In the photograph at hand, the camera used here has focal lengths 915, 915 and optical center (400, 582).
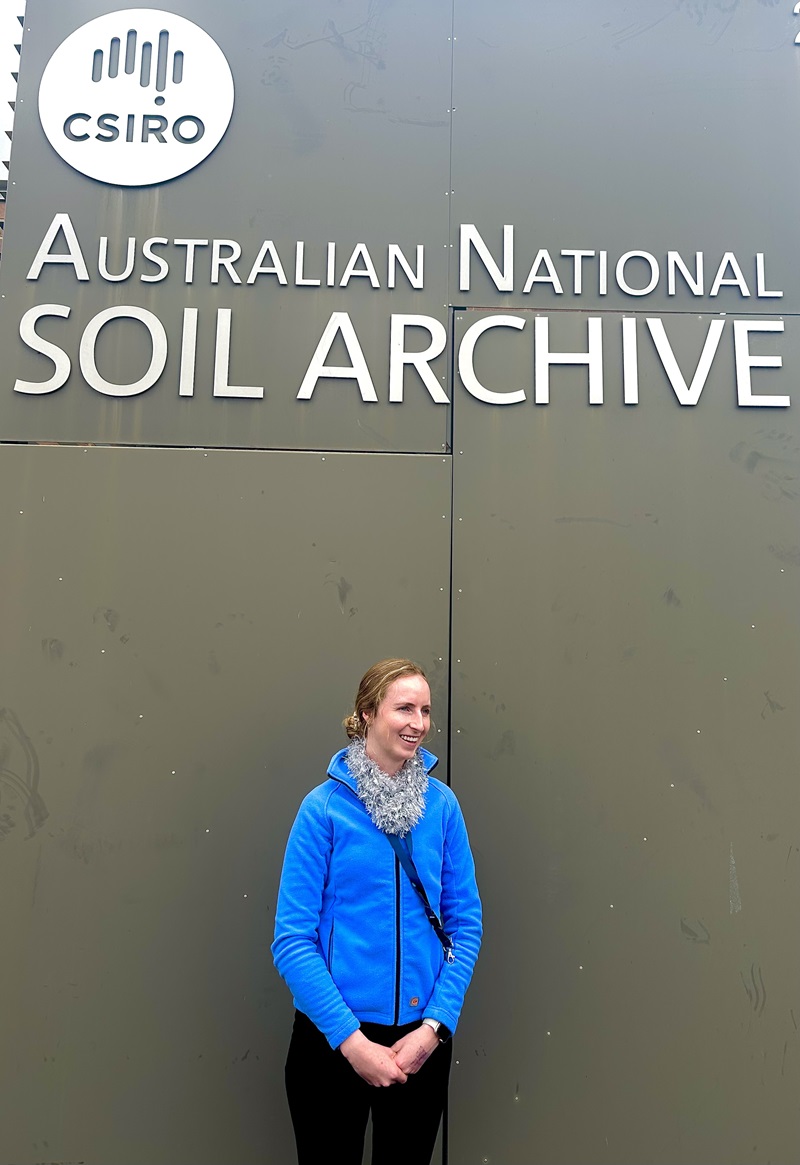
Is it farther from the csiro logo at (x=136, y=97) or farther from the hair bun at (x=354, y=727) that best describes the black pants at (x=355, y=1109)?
the csiro logo at (x=136, y=97)

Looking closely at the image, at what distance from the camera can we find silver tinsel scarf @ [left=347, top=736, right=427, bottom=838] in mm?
2275

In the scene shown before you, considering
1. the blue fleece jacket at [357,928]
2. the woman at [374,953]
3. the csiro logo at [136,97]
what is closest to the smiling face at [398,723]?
the woman at [374,953]

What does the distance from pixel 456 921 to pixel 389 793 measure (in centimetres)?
39

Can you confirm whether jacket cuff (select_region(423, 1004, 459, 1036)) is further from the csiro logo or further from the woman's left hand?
the csiro logo

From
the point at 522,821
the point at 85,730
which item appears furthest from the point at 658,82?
the point at 85,730

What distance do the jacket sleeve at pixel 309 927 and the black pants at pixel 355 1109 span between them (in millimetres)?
94

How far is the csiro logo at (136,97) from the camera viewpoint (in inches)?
124

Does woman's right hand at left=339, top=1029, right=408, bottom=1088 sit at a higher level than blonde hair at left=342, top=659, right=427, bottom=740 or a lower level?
lower

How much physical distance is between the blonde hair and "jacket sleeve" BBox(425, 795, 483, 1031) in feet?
1.13

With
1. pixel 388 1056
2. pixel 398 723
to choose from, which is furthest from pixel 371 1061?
pixel 398 723

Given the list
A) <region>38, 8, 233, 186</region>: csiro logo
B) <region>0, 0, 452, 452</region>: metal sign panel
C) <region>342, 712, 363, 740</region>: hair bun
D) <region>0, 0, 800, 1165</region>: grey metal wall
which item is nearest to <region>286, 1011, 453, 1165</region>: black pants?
<region>0, 0, 800, 1165</region>: grey metal wall

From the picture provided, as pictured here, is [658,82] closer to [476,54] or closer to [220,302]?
[476,54]

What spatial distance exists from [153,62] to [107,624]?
1978 mm

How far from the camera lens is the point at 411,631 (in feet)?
9.62
